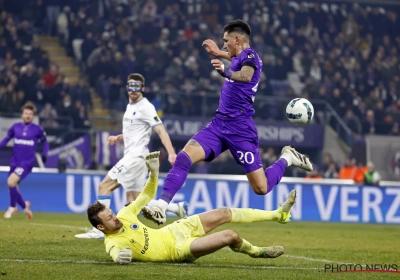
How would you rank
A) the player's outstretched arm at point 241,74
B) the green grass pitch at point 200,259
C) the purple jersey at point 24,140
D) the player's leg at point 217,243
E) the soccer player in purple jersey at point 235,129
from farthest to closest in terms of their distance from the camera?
the purple jersey at point 24,140
the soccer player in purple jersey at point 235,129
the player's outstretched arm at point 241,74
the player's leg at point 217,243
the green grass pitch at point 200,259

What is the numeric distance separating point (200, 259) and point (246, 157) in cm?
135

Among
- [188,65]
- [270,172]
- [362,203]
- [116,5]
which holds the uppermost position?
[116,5]

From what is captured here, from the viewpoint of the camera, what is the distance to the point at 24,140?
17.3m

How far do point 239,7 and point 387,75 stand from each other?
6.03 m

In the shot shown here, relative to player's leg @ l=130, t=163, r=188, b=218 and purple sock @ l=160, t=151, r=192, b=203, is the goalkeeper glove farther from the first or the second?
player's leg @ l=130, t=163, r=188, b=218

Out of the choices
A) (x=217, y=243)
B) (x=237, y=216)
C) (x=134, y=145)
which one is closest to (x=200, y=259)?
(x=237, y=216)

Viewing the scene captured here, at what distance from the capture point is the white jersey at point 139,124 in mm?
12734

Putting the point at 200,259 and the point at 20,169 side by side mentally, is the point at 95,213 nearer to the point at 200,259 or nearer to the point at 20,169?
the point at 200,259

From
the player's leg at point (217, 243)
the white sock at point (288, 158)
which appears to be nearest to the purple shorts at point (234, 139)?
the white sock at point (288, 158)

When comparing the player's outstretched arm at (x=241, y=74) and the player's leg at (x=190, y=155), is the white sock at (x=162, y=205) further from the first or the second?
the player's outstretched arm at (x=241, y=74)

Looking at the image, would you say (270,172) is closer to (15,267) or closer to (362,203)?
(15,267)

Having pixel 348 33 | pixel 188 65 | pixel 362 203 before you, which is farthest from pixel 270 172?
pixel 348 33

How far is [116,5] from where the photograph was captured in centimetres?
2966

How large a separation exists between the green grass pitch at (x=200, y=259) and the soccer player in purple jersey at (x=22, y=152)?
→ 1531 mm
